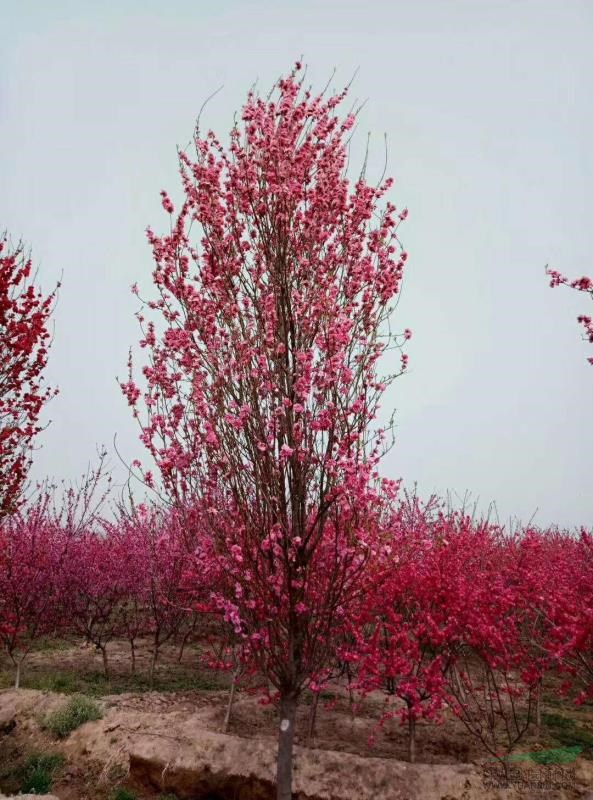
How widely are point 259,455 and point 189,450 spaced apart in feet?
2.88

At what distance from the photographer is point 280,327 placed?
575 cm

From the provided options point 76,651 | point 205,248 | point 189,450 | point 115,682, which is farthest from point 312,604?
point 76,651

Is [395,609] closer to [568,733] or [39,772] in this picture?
[568,733]

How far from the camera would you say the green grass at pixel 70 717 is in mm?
8039

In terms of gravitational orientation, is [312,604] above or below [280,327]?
below

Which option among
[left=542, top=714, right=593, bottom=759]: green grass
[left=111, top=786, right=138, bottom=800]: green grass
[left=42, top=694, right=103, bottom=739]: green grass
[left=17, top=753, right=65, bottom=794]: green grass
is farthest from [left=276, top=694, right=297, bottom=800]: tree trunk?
[left=542, top=714, right=593, bottom=759]: green grass

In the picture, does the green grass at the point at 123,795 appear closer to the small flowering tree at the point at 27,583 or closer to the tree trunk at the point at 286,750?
the tree trunk at the point at 286,750

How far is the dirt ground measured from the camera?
7.09m

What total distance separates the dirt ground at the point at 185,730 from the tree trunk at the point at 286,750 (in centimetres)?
75

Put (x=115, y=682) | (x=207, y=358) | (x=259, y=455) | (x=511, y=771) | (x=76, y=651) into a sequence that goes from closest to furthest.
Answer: (x=259, y=455) → (x=207, y=358) → (x=511, y=771) → (x=115, y=682) → (x=76, y=651)

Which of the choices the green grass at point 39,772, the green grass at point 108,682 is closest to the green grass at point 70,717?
the green grass at point 39,772

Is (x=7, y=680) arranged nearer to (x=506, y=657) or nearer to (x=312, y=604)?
(x=312, y=604)

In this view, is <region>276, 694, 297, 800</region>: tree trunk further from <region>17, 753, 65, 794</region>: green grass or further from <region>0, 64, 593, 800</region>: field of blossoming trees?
<region>17, 753, 65, 794</region>: green grass

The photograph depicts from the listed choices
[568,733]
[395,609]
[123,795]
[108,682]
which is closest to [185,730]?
[123,795]
